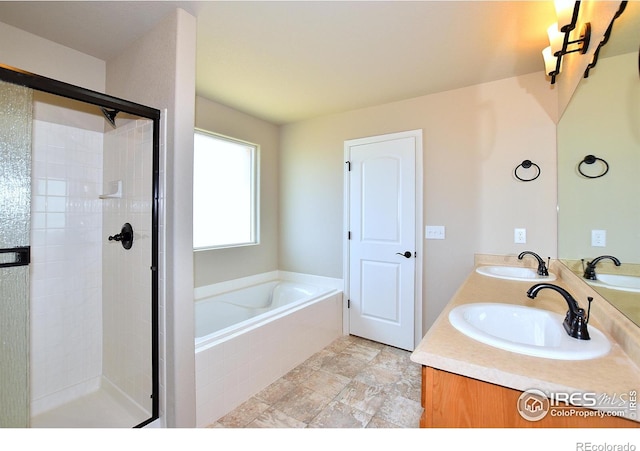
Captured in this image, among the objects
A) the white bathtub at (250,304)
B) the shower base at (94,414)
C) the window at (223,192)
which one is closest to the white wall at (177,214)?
the shower base at (94,414)

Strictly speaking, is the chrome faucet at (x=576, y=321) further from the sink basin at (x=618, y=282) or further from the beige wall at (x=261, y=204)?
the beige wall at (x=261, y=204)

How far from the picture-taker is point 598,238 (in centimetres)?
142

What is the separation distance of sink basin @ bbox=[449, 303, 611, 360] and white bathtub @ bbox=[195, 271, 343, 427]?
1.41m

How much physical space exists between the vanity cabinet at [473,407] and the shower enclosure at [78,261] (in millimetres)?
1497

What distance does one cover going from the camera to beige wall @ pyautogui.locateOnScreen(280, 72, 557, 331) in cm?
220

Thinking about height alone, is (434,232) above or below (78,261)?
above

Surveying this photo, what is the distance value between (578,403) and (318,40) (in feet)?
6.71

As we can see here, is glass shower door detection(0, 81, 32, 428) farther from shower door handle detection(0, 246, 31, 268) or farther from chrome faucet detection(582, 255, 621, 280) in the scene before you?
chrome faucet detection(582, 255, 621, 280)

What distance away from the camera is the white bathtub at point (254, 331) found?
1761mm

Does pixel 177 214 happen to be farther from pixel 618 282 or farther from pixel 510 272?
pixel 510 272

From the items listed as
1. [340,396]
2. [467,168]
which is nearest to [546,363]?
[340,396]

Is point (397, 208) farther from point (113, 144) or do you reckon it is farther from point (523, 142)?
point (113, 144)

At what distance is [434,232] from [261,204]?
6.37 ft

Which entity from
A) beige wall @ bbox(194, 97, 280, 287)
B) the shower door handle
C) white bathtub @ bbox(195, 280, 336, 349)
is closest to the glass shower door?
the shower door handle
